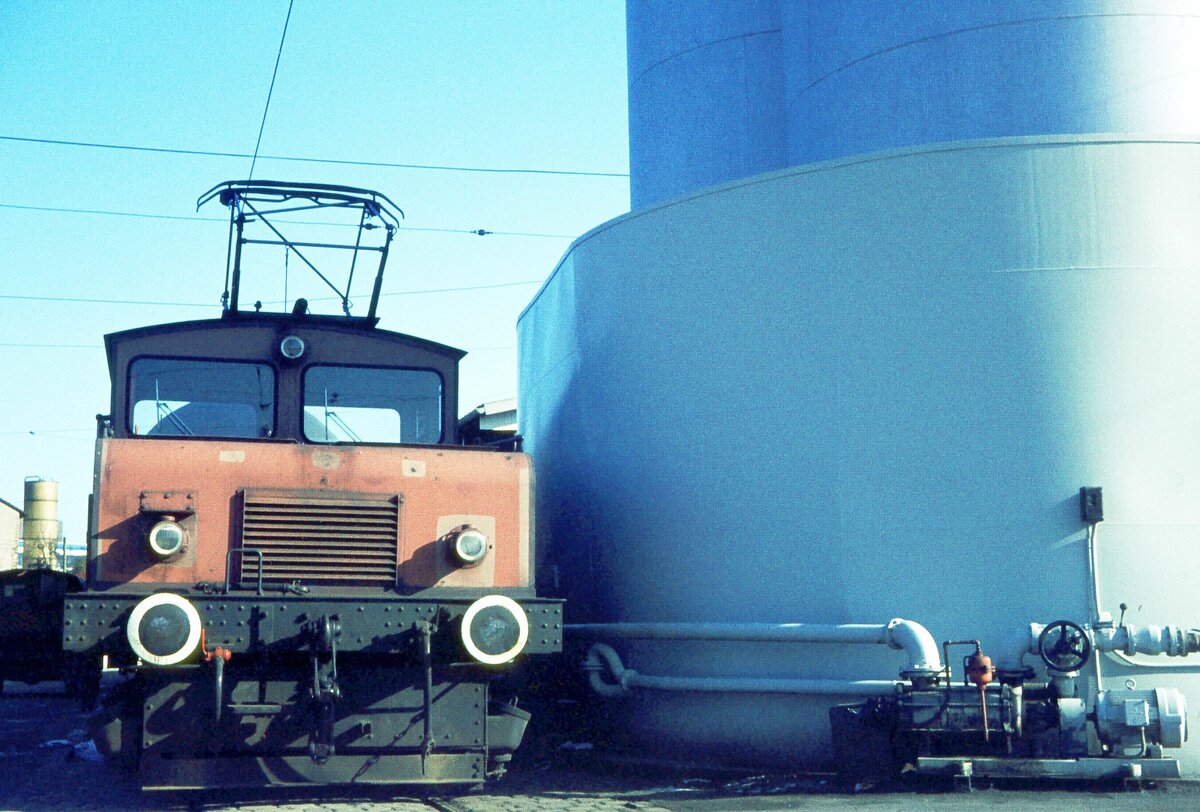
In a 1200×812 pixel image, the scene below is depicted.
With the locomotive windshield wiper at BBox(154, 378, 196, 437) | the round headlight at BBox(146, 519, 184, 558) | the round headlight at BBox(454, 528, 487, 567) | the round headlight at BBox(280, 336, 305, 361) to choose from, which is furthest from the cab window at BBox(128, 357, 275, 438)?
the round headlight at BBox(454, 528, 487, 567)

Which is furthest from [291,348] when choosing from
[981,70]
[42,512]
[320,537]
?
[42,512]

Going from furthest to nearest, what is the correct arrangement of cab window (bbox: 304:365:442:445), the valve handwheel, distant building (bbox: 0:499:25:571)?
distant building (bbox: 0:499:25:571), cab window (bbox: 304:365:442:445), the valve handwheel

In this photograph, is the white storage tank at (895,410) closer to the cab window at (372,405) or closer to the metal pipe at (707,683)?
the metal pipe at (707,683)

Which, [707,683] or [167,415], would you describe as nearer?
[167,415]

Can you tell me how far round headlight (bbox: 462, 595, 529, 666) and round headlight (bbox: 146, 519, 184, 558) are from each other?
1895 mm

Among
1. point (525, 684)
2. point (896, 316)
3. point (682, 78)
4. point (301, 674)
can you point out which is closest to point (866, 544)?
point (896, 316)

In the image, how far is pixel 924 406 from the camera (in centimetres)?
950

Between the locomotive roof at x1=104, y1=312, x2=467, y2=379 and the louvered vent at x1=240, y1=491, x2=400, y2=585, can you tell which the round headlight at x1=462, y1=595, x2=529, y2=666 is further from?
the locomotive roof at x1=104, y1=312, x2=467, y2=379

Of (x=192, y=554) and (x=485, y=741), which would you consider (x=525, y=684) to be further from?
(x=192, y=554)

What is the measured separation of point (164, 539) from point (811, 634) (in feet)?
15.0

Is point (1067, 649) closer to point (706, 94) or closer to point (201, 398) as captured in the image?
point (201, 398)

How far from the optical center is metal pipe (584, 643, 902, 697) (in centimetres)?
932

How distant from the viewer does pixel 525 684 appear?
11.2 meters

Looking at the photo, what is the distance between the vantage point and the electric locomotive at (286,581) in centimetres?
802
